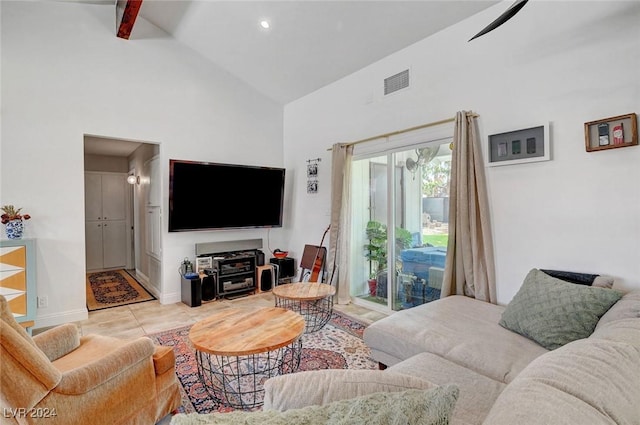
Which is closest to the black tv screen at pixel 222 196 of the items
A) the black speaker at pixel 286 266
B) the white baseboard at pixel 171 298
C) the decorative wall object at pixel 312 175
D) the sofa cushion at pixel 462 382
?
the decorative wall object at pixel 312 175

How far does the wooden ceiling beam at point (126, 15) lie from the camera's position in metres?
3.43

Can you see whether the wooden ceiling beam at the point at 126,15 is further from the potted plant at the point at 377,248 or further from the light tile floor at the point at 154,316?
the potted plant at the point at 377,248

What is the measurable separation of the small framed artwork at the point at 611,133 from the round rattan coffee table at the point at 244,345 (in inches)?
99.3

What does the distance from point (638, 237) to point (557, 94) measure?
120cm

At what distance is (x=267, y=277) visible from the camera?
198 inches

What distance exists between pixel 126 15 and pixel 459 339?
182 inches

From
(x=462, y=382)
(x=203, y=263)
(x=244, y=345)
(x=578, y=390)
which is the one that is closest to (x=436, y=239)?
(x=462, y=382)

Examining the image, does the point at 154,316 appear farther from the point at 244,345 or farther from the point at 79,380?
the point at 79,380

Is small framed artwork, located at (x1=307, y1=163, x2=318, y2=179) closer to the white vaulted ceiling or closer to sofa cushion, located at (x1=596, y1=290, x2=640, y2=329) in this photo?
the white vaulted ceiling

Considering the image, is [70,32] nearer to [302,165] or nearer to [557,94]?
[302,165]

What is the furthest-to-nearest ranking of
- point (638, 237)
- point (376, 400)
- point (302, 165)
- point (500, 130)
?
1. point (302, 165)
2. point (500, 130)
3. point (638, 237)
4. point (376, 400)

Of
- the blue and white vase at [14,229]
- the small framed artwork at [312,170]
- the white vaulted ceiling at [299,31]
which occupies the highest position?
the white vaulted ceiling at [299,31]

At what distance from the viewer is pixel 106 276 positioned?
616 cm

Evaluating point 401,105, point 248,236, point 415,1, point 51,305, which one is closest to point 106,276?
point 51,305
